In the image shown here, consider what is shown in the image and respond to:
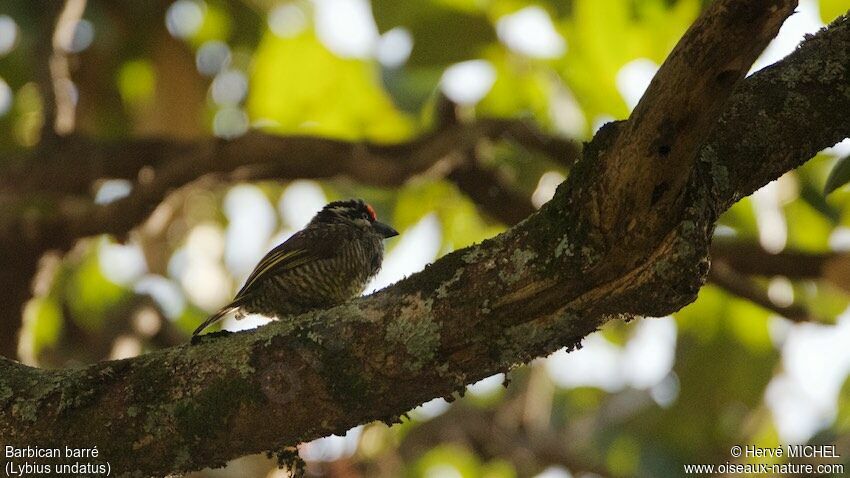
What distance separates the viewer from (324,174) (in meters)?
6.25

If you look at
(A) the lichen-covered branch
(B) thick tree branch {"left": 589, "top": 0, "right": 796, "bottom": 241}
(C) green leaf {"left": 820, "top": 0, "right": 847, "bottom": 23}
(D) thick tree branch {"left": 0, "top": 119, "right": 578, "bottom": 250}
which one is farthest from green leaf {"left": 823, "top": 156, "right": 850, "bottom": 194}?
(D) thick tree branch {"left": 0, "top": 119, "right": 578, "bottom": 250}

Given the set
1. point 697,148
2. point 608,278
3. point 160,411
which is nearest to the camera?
point 697,148

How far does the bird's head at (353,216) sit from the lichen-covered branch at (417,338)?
272 centimetres

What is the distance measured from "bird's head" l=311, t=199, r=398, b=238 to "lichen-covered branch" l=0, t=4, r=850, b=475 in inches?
107

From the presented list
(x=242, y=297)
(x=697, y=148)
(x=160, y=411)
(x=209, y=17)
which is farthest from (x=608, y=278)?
(x=209, y=17)

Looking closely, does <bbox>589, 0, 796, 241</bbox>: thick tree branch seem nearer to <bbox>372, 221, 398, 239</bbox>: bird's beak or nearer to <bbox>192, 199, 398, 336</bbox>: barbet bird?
<bbox>192, 199, 398, 336</bbox>: barbet bird

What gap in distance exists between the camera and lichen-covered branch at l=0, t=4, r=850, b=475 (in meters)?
2.88

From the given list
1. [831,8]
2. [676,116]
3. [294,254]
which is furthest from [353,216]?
[676,116]

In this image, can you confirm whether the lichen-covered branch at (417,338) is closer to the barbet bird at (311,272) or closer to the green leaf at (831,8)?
the barbet bird at (311,272)

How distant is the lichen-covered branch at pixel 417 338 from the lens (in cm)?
288

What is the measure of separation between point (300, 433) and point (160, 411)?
0.47 meters

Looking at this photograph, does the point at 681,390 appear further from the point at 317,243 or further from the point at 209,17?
the point at 209,17

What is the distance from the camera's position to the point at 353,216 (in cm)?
614

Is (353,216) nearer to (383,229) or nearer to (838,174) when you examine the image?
(383,229)
